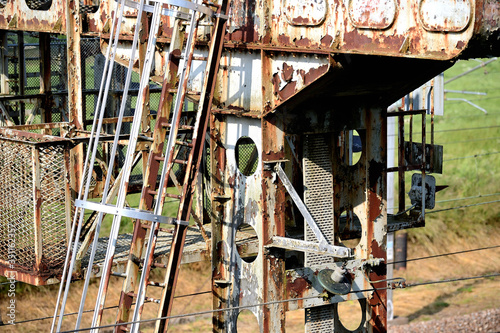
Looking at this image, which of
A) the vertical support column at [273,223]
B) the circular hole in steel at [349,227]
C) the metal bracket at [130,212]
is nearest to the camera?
the metal bracket at [130,212]

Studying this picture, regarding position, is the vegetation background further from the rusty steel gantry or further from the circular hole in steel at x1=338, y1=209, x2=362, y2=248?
the rusty steel gantry

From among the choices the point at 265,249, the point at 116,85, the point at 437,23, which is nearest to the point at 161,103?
the point at 265,249

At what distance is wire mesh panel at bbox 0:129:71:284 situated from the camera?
9.73m

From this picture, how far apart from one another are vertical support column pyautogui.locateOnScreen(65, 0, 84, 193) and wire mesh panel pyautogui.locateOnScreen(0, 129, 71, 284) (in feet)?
3.51

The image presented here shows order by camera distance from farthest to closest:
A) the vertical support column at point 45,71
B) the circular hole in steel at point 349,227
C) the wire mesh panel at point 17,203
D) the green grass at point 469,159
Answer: the green grass at point 469,159
the vertical support column at point 45,71
the circular hole in steel at point 349,227
the wire mesh panel at point 17,203

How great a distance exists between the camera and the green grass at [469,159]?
24.5 meters

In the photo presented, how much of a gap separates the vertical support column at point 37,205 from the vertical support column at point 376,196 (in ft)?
13.0

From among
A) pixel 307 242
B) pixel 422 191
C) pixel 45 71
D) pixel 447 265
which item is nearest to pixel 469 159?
pixel 447 265

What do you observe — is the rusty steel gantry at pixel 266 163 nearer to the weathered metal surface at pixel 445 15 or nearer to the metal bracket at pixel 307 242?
the metal bracket at pixel 307 242

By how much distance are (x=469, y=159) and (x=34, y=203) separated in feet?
67.5

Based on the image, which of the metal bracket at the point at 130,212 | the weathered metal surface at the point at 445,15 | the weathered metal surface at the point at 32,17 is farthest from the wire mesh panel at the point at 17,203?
the weathered metal surface at the point at 445,15

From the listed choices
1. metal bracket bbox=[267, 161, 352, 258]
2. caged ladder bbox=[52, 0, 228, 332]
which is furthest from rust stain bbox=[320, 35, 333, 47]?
metal bracket bbox=[267, 161, 352, 258]

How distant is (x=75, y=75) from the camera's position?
1132cm

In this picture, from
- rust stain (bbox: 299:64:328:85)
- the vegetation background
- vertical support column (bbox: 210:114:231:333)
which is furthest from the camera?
the vegetation background
